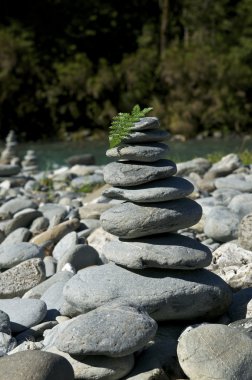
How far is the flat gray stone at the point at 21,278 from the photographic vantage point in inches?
190

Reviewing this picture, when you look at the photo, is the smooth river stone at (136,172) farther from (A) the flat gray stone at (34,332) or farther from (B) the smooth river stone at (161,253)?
(A) the flat gray stone at (34,332)

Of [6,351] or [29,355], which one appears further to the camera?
[6,351]

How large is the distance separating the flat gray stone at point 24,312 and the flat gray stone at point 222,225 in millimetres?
2087

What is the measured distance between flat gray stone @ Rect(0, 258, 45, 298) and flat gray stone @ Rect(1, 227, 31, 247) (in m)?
Answer: 1.59

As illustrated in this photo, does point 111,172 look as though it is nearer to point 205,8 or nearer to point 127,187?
point 127,187

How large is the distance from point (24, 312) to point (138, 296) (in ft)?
2.73

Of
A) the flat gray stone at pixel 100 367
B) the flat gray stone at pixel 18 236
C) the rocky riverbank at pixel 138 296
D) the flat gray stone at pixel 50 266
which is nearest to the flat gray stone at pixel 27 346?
the rocky riverbank at pixel 138 296

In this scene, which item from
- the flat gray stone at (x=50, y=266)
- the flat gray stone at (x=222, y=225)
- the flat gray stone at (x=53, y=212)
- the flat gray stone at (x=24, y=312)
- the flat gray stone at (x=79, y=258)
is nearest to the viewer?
the flat gray stone at (x=24, y=312)

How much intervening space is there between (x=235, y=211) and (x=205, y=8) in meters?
22.6

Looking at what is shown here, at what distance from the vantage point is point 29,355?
3.01 meters

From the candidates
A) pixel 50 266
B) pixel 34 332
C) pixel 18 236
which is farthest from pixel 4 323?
pixel 18 236

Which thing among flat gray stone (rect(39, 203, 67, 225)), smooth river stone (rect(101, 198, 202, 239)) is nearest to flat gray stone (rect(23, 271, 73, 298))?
smooth river stone (rect(101, 198, 202, 239))

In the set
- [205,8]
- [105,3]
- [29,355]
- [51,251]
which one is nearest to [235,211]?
[51,251]

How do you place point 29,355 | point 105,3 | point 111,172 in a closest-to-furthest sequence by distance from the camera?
point 29,355
point 111,172
point 105,3
